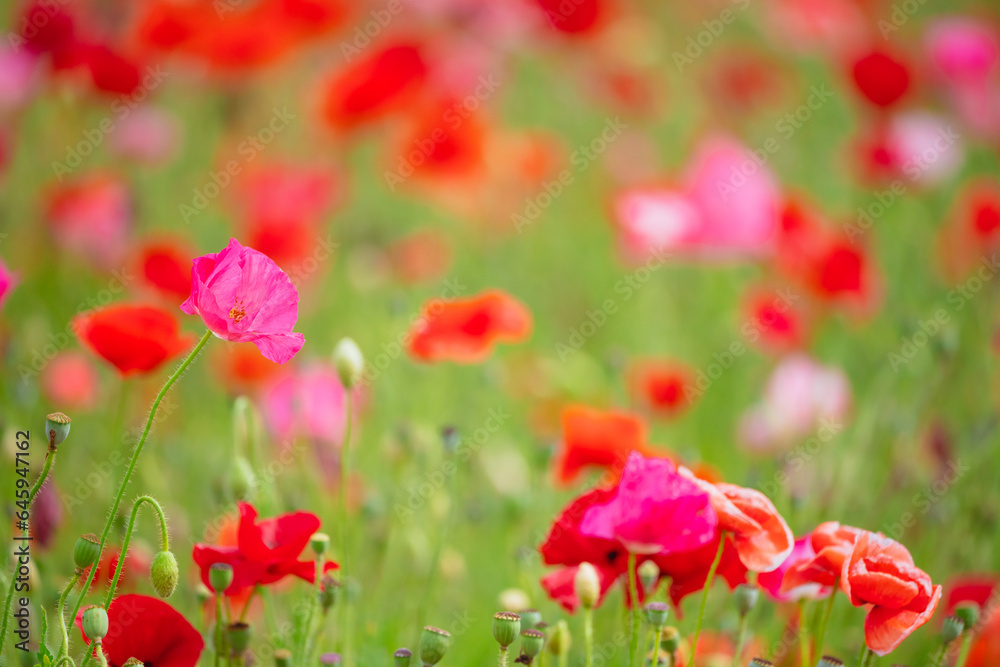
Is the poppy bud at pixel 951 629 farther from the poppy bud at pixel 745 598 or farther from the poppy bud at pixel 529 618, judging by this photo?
the poppy bud at pixel 529 618

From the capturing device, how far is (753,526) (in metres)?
0.77

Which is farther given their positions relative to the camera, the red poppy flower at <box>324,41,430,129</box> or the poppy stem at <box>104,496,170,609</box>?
the red poppy flower at <box>324,41,430,129</box>

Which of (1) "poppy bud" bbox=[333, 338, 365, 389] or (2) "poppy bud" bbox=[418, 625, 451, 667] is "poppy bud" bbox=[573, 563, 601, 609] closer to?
(2) "poppy bud" bbox=[418, 625, 451, 667]

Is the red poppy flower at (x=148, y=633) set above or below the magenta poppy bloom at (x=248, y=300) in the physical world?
below

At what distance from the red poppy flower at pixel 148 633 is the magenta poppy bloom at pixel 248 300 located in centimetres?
24

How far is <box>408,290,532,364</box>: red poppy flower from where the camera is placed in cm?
117

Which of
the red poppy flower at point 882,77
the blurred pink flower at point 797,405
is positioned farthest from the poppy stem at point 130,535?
the red poppy flower at point 882,77

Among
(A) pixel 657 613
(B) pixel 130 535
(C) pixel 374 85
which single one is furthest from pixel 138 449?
(C) pixel 374 85

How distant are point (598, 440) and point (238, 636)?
0.51m

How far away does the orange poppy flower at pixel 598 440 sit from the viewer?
3.70ft

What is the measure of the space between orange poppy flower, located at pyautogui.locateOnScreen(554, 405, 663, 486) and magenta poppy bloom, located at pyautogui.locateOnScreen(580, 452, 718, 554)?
33cm

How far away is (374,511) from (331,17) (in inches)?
65.1

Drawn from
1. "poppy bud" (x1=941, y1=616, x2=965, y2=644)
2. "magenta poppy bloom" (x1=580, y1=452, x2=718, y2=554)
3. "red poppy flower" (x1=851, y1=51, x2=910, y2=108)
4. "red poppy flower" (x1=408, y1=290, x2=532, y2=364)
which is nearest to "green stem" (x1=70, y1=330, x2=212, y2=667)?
"magenta poppy bloom" (x1=580, y1=452, x2=718, y2=554)

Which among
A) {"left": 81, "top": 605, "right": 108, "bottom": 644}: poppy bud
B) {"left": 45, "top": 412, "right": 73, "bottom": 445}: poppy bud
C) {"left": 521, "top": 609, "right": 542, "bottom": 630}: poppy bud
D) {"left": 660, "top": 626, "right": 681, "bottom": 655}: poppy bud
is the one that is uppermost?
{"left": 45, "top": 412, "right": 73, "bottom": 445}: poppy bud
